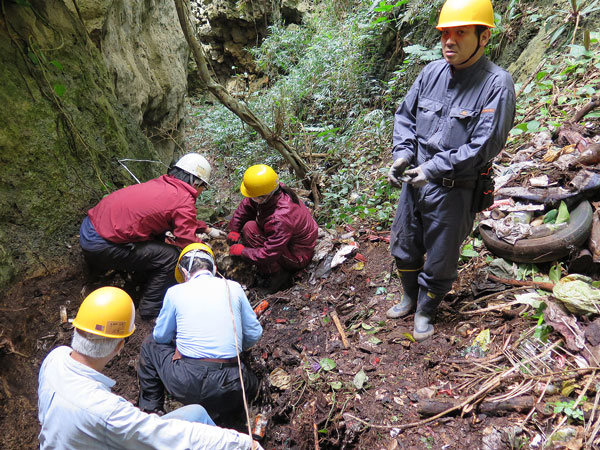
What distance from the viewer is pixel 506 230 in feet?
10.0

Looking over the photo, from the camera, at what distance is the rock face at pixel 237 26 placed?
39.3ft

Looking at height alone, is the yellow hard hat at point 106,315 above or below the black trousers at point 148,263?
above

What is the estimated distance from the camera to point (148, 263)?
3.83 m

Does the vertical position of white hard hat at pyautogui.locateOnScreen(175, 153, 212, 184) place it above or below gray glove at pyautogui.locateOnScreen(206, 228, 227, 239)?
above

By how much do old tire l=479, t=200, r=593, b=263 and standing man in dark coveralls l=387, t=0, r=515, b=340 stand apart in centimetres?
77

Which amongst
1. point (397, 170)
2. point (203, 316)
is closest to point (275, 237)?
point (203, 316)

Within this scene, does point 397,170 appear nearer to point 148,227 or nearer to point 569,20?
point 148,227

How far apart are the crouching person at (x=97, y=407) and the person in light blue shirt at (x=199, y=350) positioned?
0.82 m

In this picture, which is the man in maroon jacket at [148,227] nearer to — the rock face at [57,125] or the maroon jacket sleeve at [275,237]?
the rock face at [57,125]

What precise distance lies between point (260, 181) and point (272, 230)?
0.61 metres

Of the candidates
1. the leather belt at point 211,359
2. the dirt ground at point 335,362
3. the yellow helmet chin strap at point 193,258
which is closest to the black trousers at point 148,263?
the dirt ground at point 335,362

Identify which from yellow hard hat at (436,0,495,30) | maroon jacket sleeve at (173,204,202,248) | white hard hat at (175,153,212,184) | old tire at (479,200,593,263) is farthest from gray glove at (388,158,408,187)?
white hard hat at (175,153,212,184)

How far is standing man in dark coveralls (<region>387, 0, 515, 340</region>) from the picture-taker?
2.10m

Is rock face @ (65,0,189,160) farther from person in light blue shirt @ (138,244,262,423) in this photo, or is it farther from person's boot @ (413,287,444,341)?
person's boot @ (413,287,444,341)
